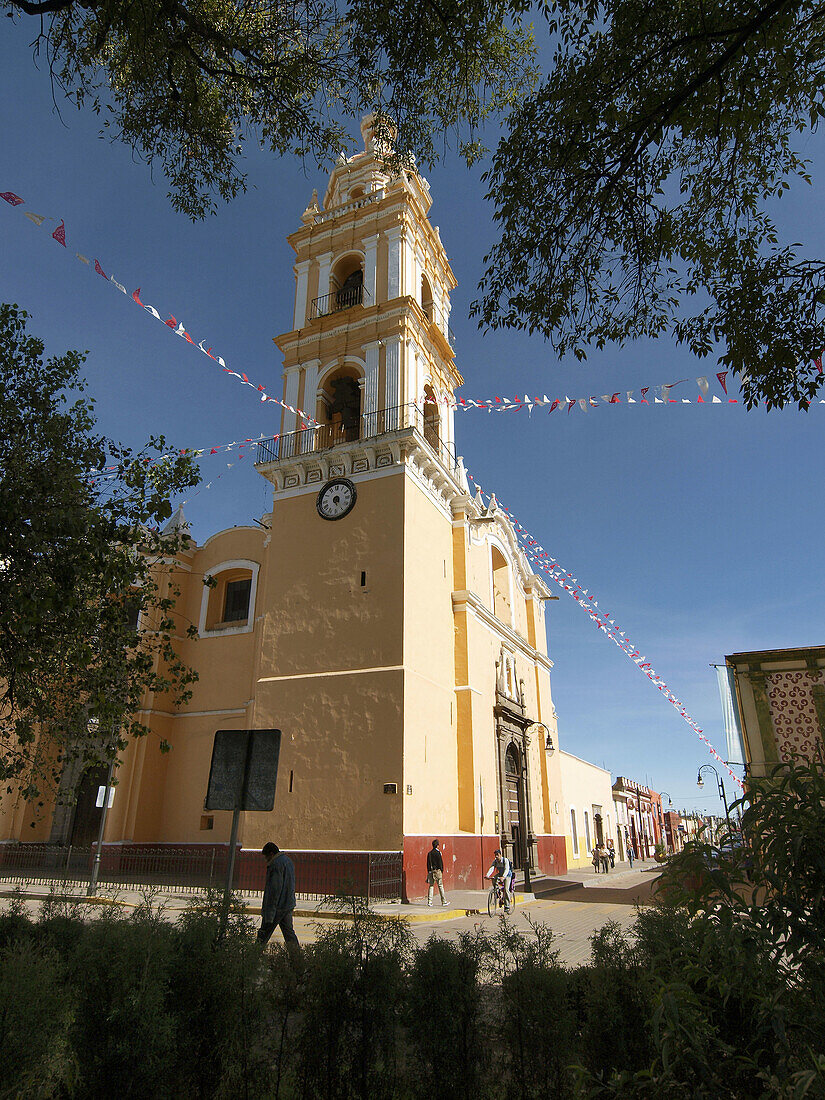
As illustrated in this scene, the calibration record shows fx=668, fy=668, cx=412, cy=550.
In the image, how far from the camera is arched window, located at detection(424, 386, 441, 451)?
19.4m

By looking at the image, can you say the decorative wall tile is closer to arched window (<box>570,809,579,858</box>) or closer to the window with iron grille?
the window with iron grille

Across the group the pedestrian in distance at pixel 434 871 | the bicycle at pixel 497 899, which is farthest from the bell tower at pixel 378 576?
the bicycle at pixel 497 899

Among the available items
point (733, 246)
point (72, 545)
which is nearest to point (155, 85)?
point (72, 545)

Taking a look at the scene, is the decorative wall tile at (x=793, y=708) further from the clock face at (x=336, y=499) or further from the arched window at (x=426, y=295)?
the arched window at (x=426, y=295)

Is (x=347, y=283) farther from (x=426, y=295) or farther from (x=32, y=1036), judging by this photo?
(x=32, y=1036)

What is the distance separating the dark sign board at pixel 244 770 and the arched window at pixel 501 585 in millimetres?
17320

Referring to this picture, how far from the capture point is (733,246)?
19.2ft

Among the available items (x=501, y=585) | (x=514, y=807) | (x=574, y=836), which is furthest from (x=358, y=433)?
(x=574, y=836)

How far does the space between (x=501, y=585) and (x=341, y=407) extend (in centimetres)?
866

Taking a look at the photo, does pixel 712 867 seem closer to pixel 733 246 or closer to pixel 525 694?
pixel 733 246

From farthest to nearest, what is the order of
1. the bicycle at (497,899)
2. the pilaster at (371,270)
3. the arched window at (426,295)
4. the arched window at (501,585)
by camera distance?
the arched window at (501,585) < the arched window at (426,295) < the pilaster at (371,270) < the bicycle at (497,899)

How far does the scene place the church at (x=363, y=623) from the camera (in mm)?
14664

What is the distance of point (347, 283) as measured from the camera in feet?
68.9

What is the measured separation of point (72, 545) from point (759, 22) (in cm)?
638
